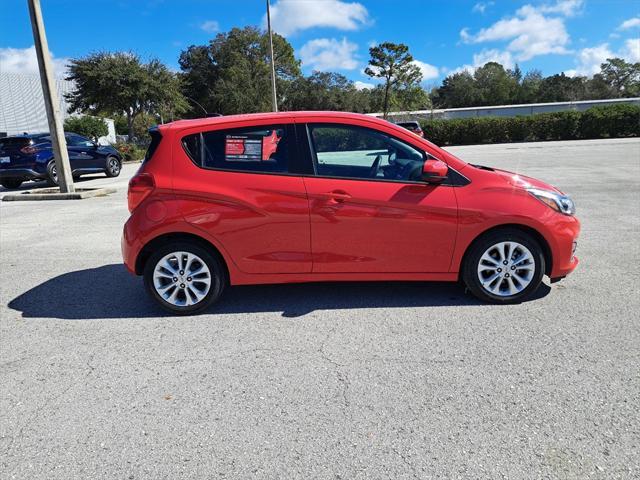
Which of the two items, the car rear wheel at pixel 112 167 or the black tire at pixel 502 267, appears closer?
the black tire at pixel 502 267

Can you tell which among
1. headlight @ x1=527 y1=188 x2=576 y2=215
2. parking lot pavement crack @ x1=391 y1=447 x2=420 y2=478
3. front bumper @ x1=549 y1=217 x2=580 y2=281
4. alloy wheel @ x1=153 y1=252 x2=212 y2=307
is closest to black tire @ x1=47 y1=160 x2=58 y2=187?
alloy wheel @ x1=153 y1=252 x2=212 y2=307

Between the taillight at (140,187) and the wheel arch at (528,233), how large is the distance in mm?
2745

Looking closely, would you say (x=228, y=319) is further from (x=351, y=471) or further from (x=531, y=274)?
(x=531, y=274)


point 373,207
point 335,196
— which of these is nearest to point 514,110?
point 373,207

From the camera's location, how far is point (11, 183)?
1477 centimetres

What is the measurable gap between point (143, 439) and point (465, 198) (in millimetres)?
2963

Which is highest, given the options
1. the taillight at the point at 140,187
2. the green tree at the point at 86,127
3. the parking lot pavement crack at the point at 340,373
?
the green tree at the point at 86,127

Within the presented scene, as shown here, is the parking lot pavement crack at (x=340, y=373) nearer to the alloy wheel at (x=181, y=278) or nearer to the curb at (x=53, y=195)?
the alloy wheel at (x=181, y=278)

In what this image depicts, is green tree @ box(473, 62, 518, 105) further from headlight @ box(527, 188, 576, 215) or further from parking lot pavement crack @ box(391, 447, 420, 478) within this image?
parking lot pavement crack @ box(391, 447, 420, 478)

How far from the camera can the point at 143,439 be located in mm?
2490

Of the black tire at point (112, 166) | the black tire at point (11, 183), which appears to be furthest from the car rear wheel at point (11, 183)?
the black tire at point (112, 166)

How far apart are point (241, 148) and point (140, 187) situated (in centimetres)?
92

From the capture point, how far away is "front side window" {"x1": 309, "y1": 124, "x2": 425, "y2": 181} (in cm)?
399

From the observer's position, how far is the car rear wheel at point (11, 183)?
47.7ft
